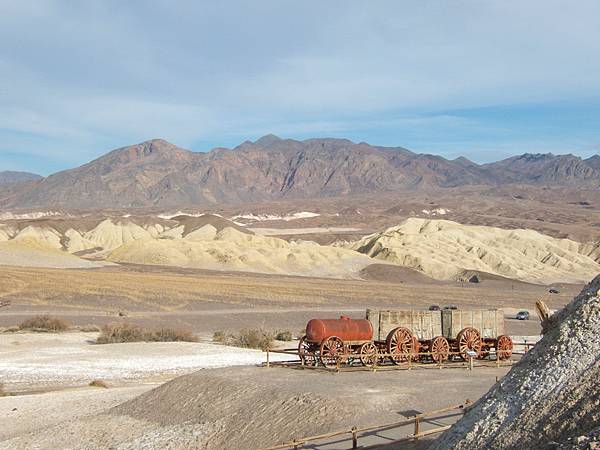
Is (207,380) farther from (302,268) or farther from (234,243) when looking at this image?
(234,243)

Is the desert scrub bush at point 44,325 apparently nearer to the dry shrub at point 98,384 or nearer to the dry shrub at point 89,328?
the dry shrub at point 89,328

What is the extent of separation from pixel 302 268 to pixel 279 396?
84.4 m

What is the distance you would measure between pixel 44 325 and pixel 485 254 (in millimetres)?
88773

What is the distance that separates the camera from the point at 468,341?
2873 centimetres

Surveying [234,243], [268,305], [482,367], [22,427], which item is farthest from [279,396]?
[234,243]

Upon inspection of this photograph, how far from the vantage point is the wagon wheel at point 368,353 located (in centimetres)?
2630

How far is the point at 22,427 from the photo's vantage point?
22.7 meters

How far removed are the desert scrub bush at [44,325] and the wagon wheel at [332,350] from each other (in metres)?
28.3

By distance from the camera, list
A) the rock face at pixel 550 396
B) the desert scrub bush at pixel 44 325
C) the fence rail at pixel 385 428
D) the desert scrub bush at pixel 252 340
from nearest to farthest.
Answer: the rock face at pixel 550 396 → the fence rail at pixel 385 428 → the desert scrub bush at pixel 252 340 → the desert scrub bush at pixel 44 325

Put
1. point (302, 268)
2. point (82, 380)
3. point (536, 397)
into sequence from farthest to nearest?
1. point (302, 268)
2. point (82, 380)
3. point (536, 397)

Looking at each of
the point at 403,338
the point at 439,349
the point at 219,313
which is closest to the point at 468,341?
the point at 439,349

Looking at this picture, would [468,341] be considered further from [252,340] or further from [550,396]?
[550,396]

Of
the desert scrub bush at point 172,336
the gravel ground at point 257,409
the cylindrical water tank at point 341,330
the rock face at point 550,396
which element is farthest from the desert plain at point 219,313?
the rock face at point 550,396

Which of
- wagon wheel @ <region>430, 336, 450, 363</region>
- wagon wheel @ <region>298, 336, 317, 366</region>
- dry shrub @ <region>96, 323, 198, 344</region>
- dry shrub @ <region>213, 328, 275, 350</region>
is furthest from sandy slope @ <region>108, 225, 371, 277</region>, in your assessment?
wagon wheel @ <region>298, 336, 317, 366</region>
